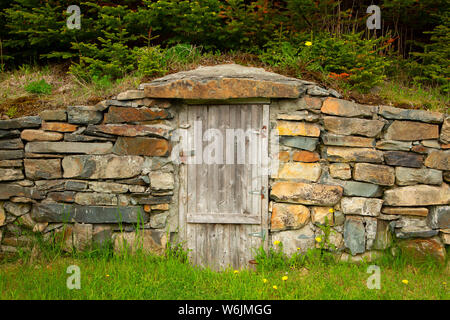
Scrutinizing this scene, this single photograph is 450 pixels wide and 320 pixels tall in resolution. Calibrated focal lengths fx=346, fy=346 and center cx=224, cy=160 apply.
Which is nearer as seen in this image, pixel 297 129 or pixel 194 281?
pixel 194 281

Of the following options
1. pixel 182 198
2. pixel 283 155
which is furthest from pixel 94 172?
pixel 283 155

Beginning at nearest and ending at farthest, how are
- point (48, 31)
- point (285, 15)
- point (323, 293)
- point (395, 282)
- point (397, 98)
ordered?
1. point (323, 293)
2. point (395, 282)
3. point (397, 98)
4. point (48, 31)
5. point (285, 15)

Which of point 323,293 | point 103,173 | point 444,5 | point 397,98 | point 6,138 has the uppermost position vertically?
point 444,5

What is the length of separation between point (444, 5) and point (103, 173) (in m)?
5.84

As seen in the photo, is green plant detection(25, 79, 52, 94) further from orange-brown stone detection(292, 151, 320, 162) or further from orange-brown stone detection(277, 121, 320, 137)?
orange-brown stone detection(292, 151, 320, 162)

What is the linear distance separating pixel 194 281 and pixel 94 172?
1.87 m

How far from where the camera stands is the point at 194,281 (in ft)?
12.7

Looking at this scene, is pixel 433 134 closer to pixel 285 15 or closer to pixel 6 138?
pixel 285 15

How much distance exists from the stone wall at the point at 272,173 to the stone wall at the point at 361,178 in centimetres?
1

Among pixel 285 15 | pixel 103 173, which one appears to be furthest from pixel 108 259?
pixel 285 15

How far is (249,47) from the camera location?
5637mm

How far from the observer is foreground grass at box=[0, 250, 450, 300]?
3.52 m

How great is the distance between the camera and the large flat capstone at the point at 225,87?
4219 millimetres

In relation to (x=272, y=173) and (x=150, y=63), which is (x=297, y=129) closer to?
(x=272, y=173)
